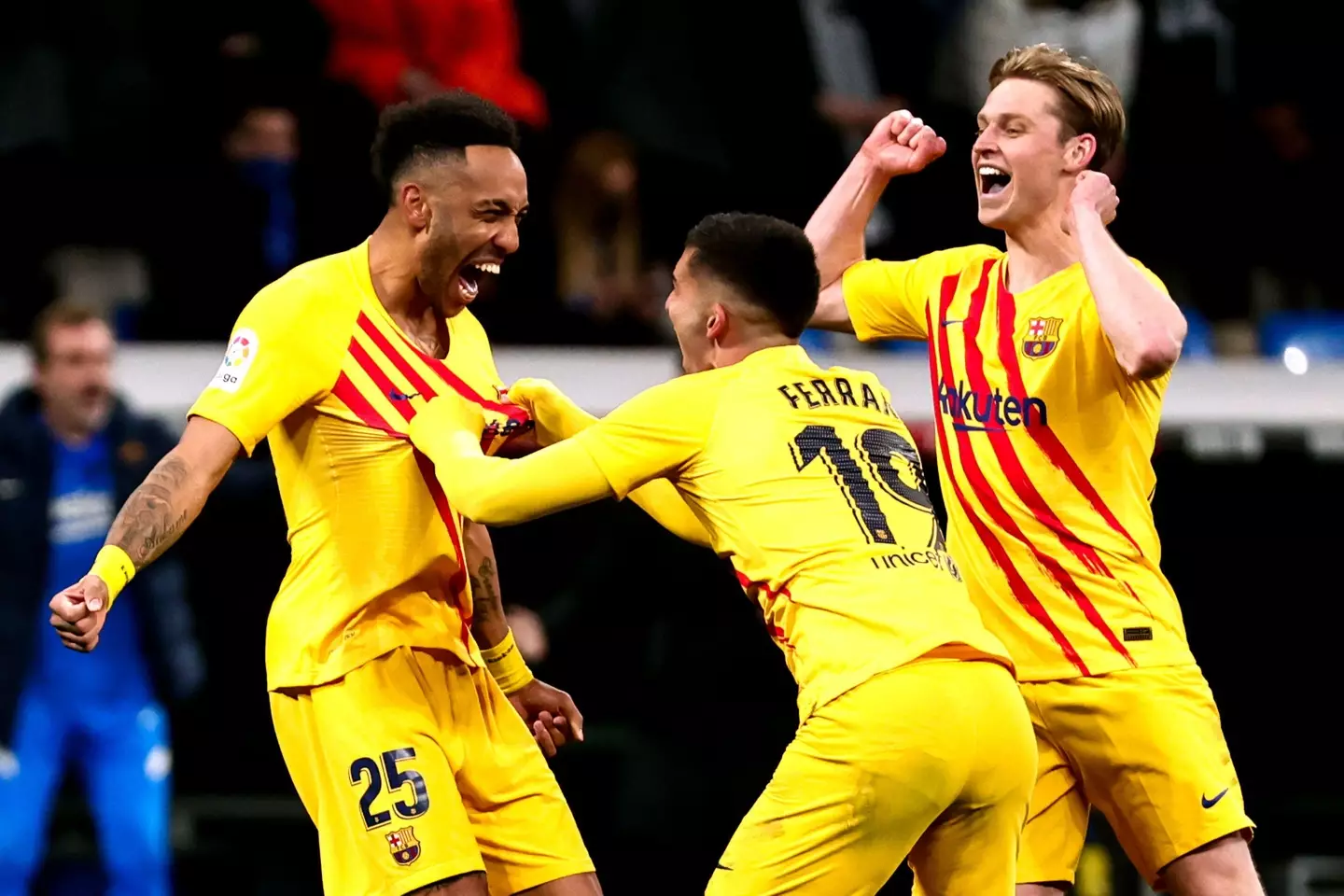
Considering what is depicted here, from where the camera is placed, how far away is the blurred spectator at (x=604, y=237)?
898 cm

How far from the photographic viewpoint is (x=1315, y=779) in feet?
31.0

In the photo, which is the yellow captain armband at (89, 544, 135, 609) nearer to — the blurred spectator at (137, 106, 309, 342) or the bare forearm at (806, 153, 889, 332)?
the bare forearm at (806, 153, 889, 332)

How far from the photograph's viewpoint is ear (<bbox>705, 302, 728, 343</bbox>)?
4.45 meters

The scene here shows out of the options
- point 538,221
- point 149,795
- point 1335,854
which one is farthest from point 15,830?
point 1335,854

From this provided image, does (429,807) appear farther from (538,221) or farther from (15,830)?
(538,221)

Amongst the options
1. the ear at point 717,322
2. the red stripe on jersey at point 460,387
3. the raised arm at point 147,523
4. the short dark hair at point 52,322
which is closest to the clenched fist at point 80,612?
the raised arm at point 147,523

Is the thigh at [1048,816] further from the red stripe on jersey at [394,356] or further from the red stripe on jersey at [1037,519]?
the red stripe on jersey at [394,356]

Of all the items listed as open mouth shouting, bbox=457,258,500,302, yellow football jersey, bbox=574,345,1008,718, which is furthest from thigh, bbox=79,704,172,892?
yellow football jersey, bbox=574,345,1008,718

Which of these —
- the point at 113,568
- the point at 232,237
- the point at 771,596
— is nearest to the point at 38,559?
the point at 232,237

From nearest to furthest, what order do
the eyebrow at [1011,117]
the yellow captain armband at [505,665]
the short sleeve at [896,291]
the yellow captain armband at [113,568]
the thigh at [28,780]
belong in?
the yellow captain armband at [113,568] < the eyebrow at [1011,117] < the yellow captain armband at [505,665] < the short sleeve at [896,291] < the thigh at [28,780]

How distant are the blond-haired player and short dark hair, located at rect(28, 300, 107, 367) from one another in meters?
3.71

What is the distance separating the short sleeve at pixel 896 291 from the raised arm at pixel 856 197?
6 cm

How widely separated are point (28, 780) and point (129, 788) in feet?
1.12

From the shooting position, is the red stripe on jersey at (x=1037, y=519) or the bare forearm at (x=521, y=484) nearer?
the bare forearm at (x=521, y=484)
